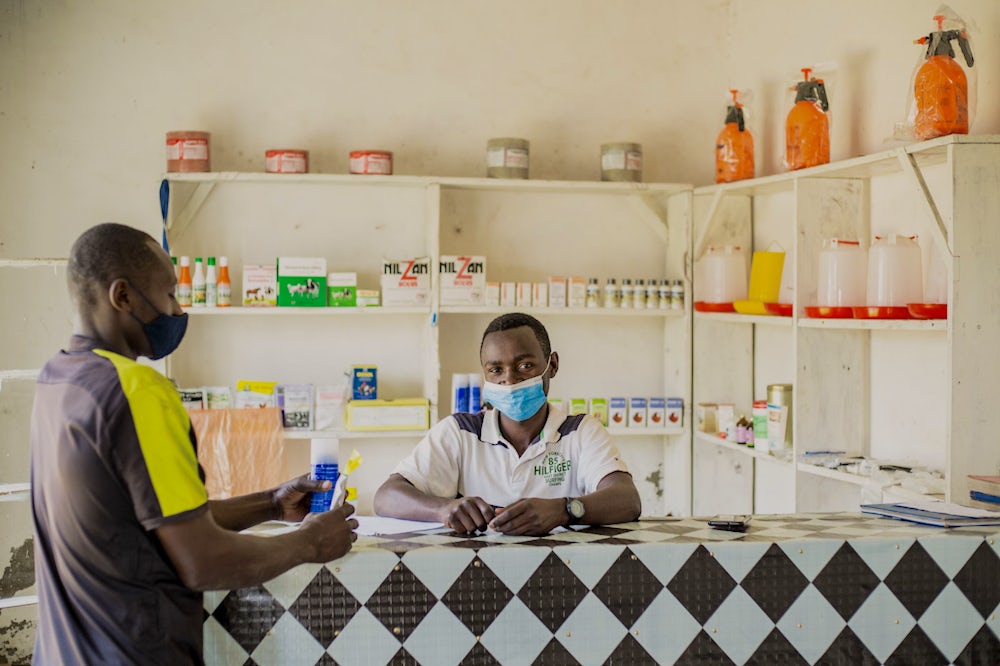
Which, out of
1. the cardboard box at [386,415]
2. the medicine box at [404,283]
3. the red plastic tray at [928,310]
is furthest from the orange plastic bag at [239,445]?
the red plastic tray at [928,310]

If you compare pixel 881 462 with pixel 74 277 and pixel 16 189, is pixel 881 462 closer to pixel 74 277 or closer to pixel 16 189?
pixel 74 277

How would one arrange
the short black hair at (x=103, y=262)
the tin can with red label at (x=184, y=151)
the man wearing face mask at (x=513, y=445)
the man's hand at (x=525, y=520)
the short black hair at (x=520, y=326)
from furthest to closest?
the tin can with red label at (x=184, y=151) → the short black hair at (x=520, y=326) → the man wearing face mask at (x=513, y=445) → the man's hand at (x=525, y=520) → the short black hair at (x=103, y=262)

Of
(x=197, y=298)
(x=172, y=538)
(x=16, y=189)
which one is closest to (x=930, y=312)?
(x=172, y=538)

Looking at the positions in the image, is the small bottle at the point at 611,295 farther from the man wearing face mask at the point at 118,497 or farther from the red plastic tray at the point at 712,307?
the man wearing face mask at the point at 118,497

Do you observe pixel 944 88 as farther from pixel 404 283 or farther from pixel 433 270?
pixel 404 283

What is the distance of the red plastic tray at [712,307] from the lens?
4.57 metres

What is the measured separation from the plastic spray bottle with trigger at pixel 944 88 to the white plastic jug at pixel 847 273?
607mm

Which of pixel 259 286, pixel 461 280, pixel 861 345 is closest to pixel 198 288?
pixel 259 286

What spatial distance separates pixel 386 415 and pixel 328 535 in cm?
266

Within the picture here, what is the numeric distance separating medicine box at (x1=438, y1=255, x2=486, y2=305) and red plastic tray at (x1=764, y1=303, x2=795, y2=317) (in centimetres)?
131

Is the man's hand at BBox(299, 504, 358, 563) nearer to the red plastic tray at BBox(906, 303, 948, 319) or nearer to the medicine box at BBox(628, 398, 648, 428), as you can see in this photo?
the red plastic tray at BBox(906, 303, 948, 319)

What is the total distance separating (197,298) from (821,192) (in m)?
2.75

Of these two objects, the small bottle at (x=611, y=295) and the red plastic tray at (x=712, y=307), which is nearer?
the red plastic tray at (x=712, y=307)

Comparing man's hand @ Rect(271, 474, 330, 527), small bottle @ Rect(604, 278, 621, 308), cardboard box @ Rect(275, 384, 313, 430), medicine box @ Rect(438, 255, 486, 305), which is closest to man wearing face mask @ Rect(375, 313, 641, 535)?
man's hand @ Rect(271, 474, 330, 527)
